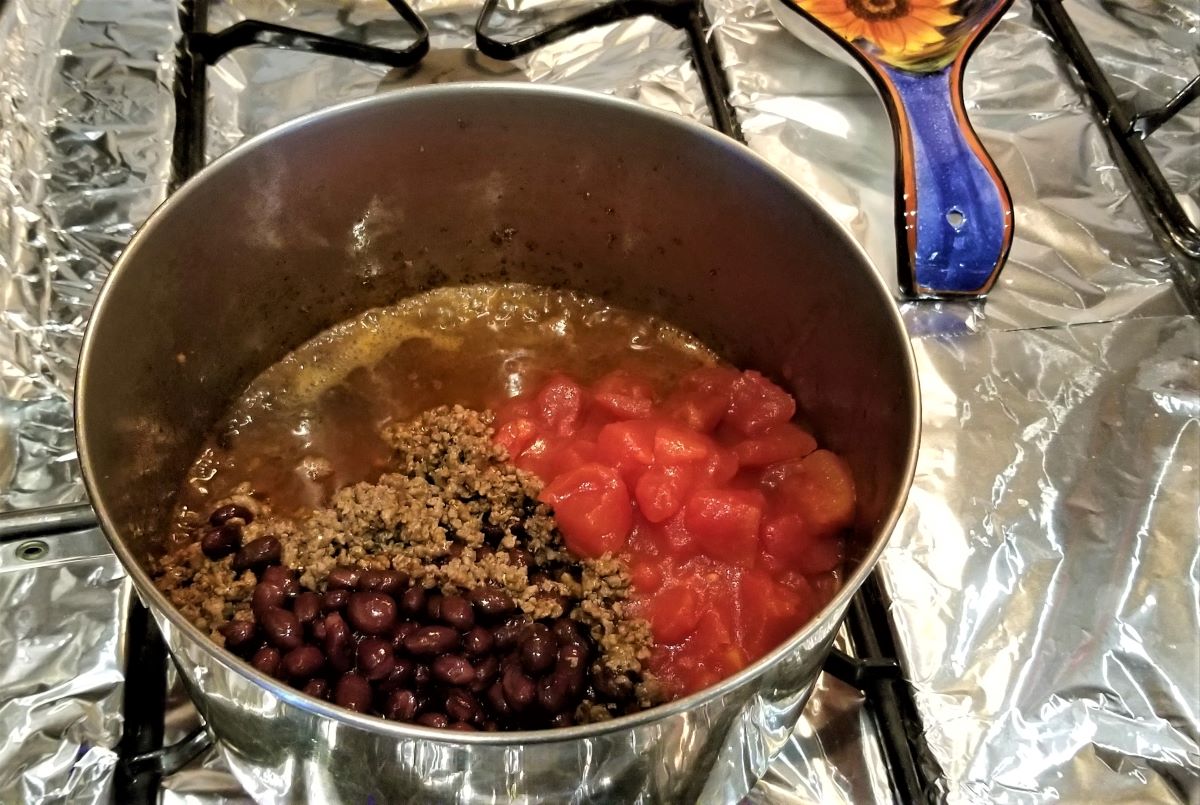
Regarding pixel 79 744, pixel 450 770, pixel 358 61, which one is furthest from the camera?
pixel 358 61

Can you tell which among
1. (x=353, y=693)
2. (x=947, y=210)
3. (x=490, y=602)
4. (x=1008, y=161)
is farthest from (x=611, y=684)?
(x=1008, y=161)

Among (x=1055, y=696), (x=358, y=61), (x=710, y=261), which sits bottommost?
(x=1055, y=696)

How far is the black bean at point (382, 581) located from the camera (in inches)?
40.1

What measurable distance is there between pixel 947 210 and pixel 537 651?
0.85m

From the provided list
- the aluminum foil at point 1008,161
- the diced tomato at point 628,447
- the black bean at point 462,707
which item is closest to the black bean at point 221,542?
the black bean at point 462,707

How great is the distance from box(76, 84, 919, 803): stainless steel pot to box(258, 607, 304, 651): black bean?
108mm

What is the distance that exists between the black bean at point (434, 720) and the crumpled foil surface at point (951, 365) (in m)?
0.22

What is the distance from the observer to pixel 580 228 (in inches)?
51.2

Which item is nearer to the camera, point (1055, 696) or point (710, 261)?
point (1055, 696)

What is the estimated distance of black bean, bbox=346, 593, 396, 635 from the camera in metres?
0.99

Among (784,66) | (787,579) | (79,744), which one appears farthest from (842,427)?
(79,744)

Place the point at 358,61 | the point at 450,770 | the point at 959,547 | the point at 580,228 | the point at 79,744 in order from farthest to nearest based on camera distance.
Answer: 1. the point at 358,61
2. the point at 580,228
3. the point at 959,547
4. the point at 79,744
5. the point at 450,770

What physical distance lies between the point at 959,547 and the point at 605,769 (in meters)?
0.60

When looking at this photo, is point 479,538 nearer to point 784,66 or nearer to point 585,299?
point 585,299
